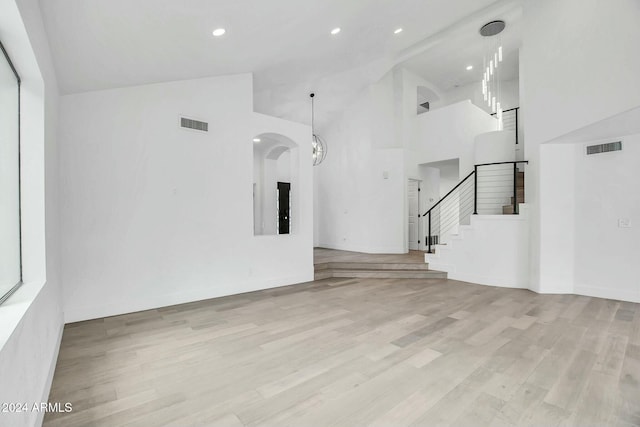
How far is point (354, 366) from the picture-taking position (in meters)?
2.56

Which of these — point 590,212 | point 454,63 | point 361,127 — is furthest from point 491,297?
point 454,63

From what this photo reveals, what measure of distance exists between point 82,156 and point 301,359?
352 centimetres

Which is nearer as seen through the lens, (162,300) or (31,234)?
(31,234)

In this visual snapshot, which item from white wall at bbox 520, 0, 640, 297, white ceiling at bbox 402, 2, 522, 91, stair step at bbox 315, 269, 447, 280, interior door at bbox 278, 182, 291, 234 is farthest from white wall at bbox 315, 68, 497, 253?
white wall at bbox 520, 0, 640, 297

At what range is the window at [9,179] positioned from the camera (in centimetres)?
185

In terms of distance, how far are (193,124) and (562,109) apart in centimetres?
558

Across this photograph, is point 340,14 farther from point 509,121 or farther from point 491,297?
point 509,121

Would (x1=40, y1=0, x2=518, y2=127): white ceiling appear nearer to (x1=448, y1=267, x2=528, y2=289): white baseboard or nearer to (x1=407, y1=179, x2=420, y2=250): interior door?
(x1=407, y1=179, x2=420, y2=250): interior door

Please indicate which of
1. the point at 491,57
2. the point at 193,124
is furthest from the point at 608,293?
the point at 193,124

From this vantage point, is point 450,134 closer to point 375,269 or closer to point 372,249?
point 372,249

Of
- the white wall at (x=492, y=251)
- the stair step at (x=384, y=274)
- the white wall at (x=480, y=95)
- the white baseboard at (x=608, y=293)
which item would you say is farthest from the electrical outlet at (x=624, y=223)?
the white wall at (x=480, y=95)

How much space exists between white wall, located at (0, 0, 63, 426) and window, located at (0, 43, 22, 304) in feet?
0.23

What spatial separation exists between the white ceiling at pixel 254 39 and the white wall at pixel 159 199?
331 mm

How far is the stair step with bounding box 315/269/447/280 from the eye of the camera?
251 inches
